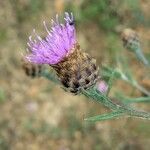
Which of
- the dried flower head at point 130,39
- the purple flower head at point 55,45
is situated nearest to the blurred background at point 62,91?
the dried flower head at point 130,39

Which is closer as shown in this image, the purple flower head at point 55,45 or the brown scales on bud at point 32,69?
the purple flower head at point 55,45

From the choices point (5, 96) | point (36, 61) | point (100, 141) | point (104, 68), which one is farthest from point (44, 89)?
point (36, 61)

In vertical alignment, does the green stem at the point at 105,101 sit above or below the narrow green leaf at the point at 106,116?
above

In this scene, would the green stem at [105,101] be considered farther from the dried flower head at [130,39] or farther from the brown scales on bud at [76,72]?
the dried flower head at [130,39]

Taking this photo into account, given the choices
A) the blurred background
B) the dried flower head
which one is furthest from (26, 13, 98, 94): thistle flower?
the blurred background

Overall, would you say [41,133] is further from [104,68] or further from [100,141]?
[104,68]

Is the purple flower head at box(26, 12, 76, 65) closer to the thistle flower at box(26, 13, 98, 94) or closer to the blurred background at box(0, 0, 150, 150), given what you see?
the thistle flower at box(26, 13, 98, 94)
